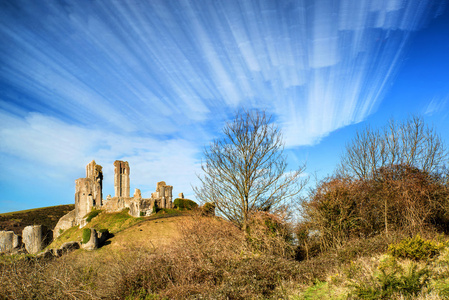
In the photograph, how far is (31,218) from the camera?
3669 cm

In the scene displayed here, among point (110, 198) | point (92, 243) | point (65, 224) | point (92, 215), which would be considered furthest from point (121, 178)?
point (92, 243)

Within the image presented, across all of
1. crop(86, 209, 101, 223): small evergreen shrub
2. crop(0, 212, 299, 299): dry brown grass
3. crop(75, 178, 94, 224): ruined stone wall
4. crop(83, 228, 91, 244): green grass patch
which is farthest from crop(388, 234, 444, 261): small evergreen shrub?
crop(75, 178, 94, 224): ruined stone wall

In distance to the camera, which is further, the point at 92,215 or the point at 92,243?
the point at 92,215

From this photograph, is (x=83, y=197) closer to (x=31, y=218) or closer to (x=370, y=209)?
(x=31, y=218)

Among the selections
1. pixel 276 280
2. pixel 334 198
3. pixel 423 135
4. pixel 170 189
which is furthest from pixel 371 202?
pixel 170 189

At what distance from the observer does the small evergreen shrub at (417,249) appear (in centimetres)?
837

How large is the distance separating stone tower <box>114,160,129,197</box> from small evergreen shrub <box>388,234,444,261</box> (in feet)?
103

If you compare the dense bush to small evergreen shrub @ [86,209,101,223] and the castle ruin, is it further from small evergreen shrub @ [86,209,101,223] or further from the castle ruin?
small evergreen shrub @ [86,209,101,223]

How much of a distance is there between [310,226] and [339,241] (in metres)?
1.59

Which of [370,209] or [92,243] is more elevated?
[370,209]

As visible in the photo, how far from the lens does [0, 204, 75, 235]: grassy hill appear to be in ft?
111

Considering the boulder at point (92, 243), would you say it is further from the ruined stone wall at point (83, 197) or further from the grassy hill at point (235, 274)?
the ruined stone wall at point (83, 197)

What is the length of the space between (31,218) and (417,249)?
41430mm

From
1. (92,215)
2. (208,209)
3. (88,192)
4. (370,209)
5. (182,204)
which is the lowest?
(370,209)
